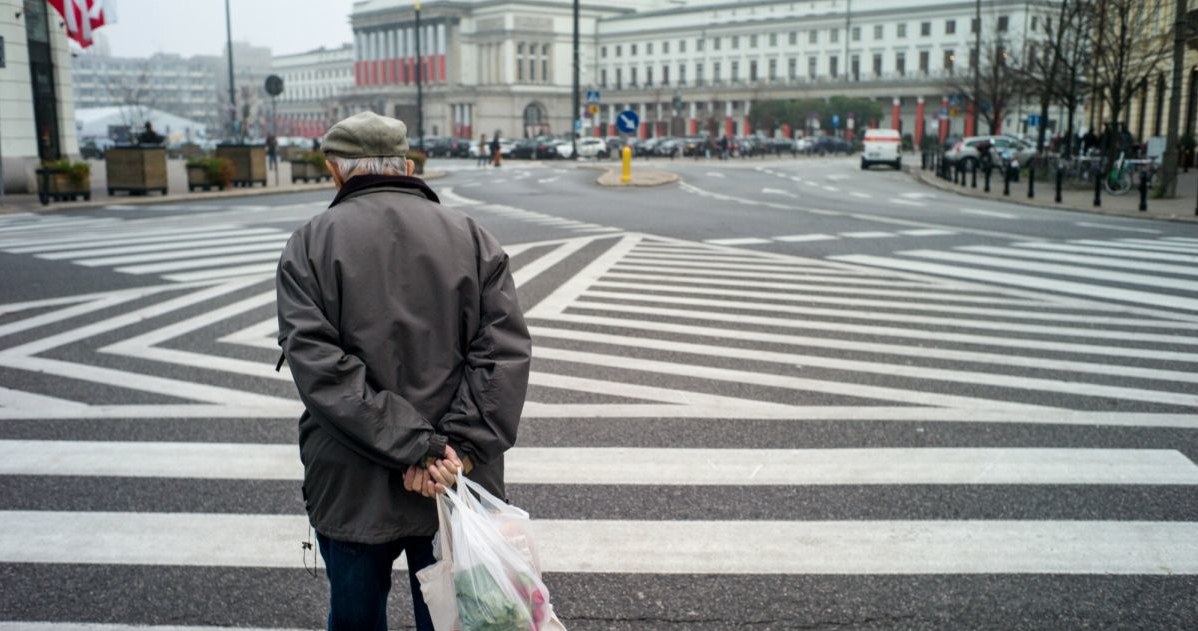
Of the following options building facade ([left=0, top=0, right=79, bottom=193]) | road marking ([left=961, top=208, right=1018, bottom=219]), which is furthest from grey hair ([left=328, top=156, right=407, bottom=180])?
building facade ([left=0, top=0, right=79, bottom=193])

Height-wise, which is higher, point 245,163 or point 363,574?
point 245,163

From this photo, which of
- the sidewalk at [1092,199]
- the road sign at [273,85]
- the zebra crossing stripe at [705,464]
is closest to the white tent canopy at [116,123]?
the road sign at [273,85]

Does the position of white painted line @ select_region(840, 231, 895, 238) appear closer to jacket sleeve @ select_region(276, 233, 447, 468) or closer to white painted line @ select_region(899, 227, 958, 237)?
white painted line @ select_region(899, 227, 958, 237)

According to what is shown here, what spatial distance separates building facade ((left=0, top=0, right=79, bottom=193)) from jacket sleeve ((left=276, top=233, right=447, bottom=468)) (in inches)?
986

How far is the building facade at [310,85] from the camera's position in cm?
15950

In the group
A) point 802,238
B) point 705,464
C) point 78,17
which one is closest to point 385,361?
point 705,464

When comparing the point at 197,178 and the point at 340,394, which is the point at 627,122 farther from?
the point at 340,394

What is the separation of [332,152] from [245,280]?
1046cm

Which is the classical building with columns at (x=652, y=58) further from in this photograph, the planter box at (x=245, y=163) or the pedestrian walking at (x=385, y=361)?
the pedestrian walking at (x=385, y=361)

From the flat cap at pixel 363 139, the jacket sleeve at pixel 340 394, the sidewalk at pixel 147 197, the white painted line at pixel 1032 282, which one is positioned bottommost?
the white painted line at pixel 1032 282

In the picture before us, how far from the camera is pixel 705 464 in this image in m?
5.95

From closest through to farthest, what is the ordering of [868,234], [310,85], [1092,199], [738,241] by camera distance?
[738,241]
[868,234]
[1092,199]
[310,85]

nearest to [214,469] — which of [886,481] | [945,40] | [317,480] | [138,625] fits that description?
[138,625]

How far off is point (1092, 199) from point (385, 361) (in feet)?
90.3
